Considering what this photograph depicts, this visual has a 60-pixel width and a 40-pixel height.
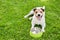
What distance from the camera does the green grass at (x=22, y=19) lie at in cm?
418

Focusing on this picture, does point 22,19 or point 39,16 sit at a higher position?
point 39,16

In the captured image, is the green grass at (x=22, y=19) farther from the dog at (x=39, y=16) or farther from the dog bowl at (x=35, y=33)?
the dog at (x=39, y=16)

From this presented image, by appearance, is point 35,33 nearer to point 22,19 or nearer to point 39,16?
point 39,16

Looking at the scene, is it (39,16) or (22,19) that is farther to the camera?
(22,19)

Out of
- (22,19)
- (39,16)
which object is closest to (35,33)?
(39,16)

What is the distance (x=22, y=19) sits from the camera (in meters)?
4.66

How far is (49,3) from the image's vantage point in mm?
5336

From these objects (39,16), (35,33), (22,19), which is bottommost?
(35,33)

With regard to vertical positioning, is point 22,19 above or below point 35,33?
above

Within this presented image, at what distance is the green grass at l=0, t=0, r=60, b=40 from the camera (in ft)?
13.7

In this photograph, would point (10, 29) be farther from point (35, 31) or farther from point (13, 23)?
point (35, 31)

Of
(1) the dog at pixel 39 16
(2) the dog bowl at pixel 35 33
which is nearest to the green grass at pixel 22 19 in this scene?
(2) the dog bowl at pixel 35 33

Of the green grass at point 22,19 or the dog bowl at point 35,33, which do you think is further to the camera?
the green grass at point 22,19

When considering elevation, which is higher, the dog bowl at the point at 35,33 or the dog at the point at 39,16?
the dog at the point at 39,16
